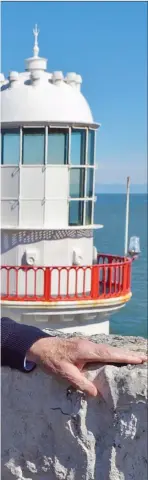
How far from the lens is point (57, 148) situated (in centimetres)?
862

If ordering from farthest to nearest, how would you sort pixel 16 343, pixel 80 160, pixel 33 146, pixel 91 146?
1. pixel 91 146
2. pixel 80 160
3. pixel 33 146
4. pixel 16 343

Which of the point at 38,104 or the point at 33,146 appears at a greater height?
the point at 38,104

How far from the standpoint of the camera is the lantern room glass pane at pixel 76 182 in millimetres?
8840

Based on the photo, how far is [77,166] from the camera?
8.81 metres

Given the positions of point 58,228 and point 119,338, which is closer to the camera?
point 119,338

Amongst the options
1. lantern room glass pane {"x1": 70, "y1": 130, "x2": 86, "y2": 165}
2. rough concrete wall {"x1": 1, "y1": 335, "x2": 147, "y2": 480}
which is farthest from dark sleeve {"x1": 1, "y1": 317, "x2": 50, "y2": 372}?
lantern room glass pane {"x1": 70, "y1": 130, "x2": 86, "y2": 165}

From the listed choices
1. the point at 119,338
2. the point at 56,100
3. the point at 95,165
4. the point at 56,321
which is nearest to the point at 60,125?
the point at 56,100

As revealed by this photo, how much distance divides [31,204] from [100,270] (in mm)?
1231

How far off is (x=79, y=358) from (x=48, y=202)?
640 centimetres

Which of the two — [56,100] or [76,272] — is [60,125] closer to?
[56,100]

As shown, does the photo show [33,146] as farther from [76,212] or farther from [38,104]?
[76,212]

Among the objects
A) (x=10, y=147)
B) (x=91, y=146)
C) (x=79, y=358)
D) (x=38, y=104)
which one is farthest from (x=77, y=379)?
(x=91, y=146)

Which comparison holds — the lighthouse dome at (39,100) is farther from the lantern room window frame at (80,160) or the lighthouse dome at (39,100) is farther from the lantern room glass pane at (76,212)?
the lantern room glass pane at (76,212)

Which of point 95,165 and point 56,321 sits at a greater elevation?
point 95,165
